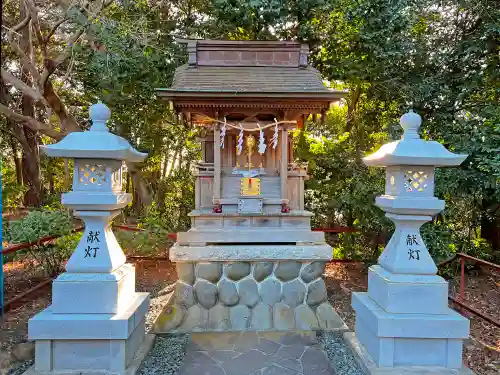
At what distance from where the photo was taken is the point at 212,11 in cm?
864

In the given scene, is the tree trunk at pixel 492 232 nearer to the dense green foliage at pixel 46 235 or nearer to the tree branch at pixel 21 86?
the dense green foliage at pixel 46 235

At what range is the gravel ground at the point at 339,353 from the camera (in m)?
3.53

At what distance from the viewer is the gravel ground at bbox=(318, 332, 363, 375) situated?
3.53 metres

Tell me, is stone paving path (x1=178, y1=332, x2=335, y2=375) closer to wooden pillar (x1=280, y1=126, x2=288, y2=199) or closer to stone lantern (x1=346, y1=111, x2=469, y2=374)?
stone lantern (x1=346, y1=111, x2=469, y2=374)

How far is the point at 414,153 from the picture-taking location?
3.15 meters

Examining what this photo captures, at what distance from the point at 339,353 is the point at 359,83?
250 inches

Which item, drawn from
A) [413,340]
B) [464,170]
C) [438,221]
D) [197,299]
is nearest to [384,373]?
[413,340]

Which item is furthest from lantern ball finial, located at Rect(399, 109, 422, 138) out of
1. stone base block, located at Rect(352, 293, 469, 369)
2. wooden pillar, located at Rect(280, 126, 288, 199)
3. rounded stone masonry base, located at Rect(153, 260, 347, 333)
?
wooden pillar, located at Rect(280, 126, 288, 199)

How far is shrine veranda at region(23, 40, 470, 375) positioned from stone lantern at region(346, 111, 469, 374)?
0.01 meters

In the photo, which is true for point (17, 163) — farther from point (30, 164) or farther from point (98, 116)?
point (98, 116)

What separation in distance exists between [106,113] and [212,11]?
256 inches

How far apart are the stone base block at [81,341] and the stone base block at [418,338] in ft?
7.60

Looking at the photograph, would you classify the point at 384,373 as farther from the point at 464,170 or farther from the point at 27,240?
the point at 27,240

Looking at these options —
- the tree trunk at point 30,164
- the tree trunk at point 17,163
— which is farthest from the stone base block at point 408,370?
the tree trunk at point 17,163
